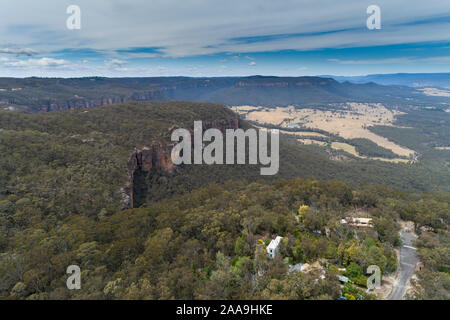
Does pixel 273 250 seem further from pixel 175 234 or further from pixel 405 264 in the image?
pixel 405 264

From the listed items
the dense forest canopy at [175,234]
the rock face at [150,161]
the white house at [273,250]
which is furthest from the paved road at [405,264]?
the rock face at [150,161]

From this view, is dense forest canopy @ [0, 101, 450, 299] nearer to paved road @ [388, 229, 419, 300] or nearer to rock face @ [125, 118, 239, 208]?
paved road @ [388, 229, 419, 300]

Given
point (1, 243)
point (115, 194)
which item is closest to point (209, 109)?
point (115, 194)

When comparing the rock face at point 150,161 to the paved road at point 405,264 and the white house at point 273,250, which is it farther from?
the paved road at point 405,264

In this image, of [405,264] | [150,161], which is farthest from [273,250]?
[150,161]

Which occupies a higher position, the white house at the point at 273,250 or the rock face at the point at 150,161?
the rock face at the point at 150,161

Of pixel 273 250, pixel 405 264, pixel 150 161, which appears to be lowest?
pixel 405 264
